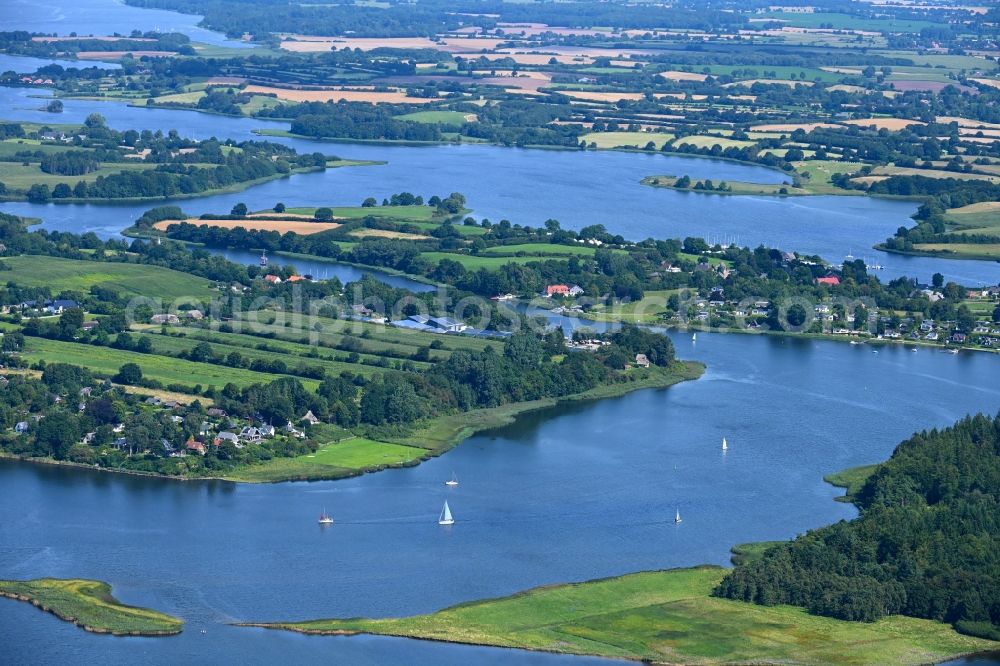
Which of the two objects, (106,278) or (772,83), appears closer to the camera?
(106,278)

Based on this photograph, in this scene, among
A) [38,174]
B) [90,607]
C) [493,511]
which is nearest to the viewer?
[90,607]

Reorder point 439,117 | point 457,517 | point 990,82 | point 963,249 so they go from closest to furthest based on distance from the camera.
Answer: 1. point 457,517
2. point 963,249
3. point 439,117
4. point 990,82

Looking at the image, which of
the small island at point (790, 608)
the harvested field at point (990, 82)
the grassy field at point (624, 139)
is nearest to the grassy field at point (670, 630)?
the small island at point (790, 608)

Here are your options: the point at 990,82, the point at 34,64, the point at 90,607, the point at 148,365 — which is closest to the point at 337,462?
the point at 148,365

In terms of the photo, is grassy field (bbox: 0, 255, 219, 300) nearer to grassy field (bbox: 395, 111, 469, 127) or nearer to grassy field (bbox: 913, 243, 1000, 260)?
grassy field (bbox: 913, 243, 1000, 260)

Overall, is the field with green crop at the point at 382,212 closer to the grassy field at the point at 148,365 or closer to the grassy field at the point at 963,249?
the grassy field at the point at 963,249

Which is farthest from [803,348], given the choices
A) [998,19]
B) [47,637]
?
[998,19]

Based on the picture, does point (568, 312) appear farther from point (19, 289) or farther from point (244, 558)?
point (244, 558)

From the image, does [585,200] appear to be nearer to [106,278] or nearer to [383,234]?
[383,234]
